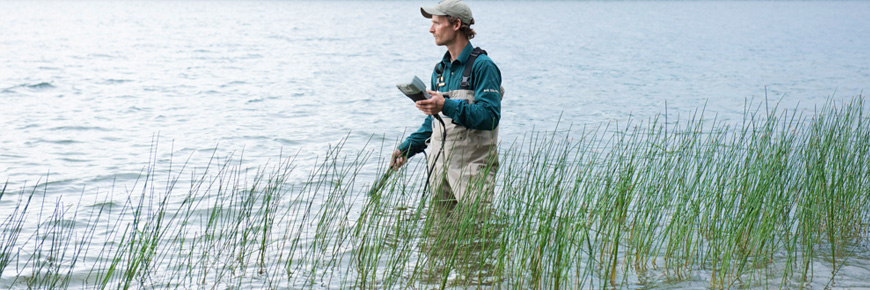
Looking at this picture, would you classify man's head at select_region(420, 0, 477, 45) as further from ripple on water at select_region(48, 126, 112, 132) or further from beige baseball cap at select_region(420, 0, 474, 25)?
ripple on water at select_region(48, 126, 112, 132)

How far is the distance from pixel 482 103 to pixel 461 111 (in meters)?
0.13

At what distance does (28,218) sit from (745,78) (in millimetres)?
14403

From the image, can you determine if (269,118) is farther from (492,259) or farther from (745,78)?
(745,78)

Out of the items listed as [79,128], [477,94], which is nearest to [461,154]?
[477,94]

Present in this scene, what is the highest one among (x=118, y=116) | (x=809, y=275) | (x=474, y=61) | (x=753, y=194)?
(x=474, y=61)

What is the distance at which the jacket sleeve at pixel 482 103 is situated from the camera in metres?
4.05

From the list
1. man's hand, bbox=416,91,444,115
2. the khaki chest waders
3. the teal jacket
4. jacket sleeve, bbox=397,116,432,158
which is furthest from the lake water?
man's hand, bbox=416,91,444,115

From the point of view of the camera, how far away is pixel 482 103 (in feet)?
13.5

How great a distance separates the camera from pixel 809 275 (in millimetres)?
4242

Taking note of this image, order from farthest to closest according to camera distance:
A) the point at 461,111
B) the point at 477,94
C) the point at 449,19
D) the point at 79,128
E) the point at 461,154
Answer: the point at 79,128, the point at 461,154, the point at 449,19, the point at 477,94, the point at 461,111

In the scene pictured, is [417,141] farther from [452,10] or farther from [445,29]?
[452,10]

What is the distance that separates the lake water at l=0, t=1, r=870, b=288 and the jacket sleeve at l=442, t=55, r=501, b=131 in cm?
125

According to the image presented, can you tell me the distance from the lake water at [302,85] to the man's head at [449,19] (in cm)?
119

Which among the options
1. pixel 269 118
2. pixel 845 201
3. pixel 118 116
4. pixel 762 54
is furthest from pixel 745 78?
pixel 845 201
